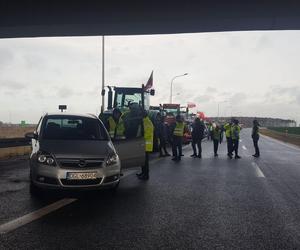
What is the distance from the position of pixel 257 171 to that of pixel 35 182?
759 centimetres

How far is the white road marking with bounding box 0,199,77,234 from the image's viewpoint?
5456 millimetres

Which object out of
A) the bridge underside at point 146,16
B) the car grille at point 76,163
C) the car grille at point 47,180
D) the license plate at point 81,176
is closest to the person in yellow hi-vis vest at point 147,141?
the car grille at point 76,163

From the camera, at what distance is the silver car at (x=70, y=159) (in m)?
7.04

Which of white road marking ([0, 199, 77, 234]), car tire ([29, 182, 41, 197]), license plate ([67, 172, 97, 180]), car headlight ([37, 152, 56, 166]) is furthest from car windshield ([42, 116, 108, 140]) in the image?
white road marking ([0, 199, 77, 234])

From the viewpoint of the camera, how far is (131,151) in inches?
356

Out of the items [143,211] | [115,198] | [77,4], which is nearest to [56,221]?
[143,211]

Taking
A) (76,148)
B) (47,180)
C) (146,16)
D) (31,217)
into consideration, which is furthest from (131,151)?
(146,16)

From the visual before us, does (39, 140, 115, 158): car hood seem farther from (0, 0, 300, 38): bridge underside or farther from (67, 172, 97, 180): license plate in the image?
(0, 0, 300, 38): bridge underside

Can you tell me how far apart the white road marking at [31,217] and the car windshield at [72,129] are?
1.52 m

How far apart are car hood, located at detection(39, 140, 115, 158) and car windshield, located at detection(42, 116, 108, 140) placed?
0.46 m

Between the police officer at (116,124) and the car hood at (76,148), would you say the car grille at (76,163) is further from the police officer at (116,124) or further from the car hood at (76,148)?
the police officer at (116,124)

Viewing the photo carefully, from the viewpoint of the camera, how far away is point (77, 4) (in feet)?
44.5

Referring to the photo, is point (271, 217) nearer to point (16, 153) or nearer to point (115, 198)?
point (115, 198)

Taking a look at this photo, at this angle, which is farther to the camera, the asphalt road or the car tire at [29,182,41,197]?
the car tire at [29,182,41,197]
